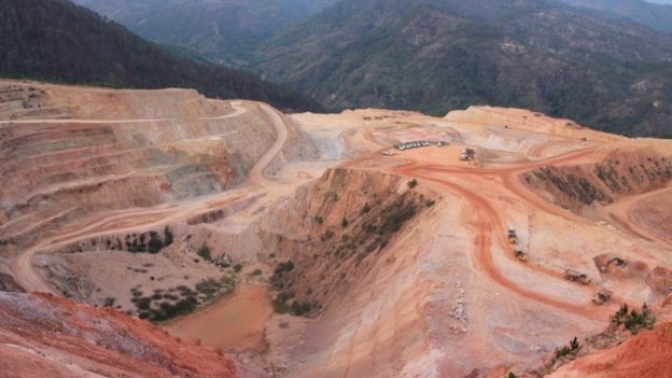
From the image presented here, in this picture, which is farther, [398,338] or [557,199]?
[557,199]

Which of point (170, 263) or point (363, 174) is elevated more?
point (363, 174)

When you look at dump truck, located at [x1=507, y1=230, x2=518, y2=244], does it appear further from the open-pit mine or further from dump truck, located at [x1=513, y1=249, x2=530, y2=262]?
dump truck, located at [x1=513, y1=249, x2=530, y2=262]

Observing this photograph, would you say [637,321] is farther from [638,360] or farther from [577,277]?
[577,277]

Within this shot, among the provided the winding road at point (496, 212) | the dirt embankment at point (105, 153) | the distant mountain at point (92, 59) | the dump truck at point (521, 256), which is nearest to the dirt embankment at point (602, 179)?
the winding road at point (496, 212)

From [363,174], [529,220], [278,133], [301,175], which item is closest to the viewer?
[529,220]

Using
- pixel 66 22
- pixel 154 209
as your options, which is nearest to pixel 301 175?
pixel 154 209

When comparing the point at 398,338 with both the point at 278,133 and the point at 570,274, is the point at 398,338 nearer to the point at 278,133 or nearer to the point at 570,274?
the point at 570,274
